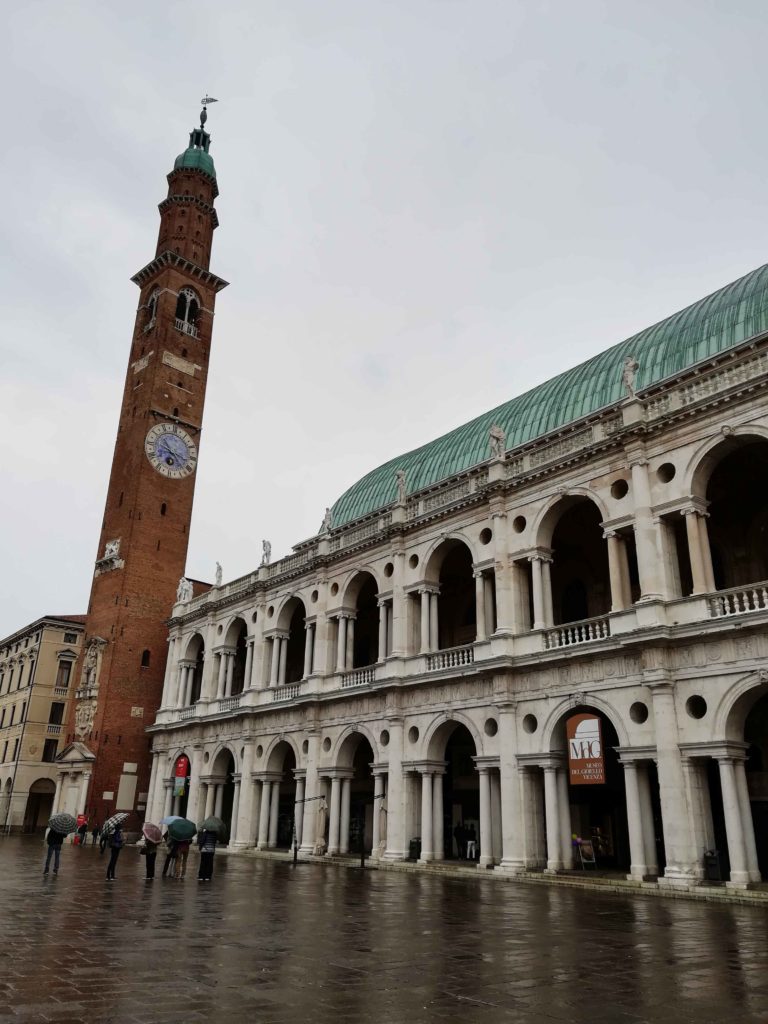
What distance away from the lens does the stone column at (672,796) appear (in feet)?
68.3

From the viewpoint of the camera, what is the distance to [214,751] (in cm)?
4306

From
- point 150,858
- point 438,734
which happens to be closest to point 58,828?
point 150,858

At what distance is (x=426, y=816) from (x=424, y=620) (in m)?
7.31

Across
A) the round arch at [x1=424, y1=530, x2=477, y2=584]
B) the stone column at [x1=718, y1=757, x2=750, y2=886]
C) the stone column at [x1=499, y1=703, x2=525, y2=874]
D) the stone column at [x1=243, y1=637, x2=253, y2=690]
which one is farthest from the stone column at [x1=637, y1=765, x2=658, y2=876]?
the stone column at [x1=243, y1=637, x2=253, y2=690]

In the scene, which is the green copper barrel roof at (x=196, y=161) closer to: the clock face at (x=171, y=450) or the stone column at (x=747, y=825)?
the clock face at (x=171, y=450)

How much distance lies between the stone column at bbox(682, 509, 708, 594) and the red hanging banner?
4.98 meters

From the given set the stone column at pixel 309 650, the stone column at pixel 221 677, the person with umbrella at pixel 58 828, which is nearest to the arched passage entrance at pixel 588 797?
the person with umbrella at pixel 58 828

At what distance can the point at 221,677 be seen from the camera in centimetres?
4522

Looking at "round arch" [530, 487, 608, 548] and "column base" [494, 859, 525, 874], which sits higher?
"round arch" [530, 487, 608, 548]

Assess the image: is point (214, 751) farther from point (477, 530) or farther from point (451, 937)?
point (451, 937)

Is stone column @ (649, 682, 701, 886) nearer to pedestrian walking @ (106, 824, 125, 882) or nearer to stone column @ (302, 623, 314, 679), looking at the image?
pedestrian walking @ (106, 824, 125, 882)

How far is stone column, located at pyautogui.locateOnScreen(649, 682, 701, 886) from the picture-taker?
20812mm

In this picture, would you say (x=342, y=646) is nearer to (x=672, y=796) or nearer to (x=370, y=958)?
(x=672, y=796)

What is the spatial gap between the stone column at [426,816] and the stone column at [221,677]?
18.2 m
